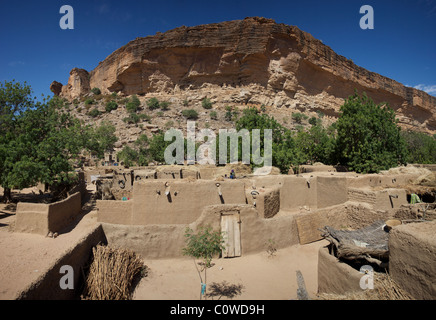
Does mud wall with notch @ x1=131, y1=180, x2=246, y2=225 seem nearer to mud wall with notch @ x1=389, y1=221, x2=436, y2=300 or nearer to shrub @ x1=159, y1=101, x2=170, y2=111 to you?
mud wall with notch @ x1=389, y1=221, x2=436, y2=300

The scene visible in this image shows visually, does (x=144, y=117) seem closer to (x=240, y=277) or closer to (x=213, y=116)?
(x=213, y=116)

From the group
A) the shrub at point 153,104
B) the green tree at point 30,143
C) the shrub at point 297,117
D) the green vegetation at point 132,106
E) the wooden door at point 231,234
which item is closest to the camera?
the wooden door at point 231,234

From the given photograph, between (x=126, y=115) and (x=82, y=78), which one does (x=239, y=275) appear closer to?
(x=126, y=115)

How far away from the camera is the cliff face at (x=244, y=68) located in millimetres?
38312

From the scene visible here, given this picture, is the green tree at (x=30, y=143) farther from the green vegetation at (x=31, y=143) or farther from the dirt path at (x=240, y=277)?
the dirt path at (x=240, y=277)

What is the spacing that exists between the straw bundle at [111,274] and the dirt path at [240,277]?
1.25 feet

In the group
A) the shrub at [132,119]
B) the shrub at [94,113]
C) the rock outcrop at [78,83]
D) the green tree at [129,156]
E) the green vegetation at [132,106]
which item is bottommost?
the green tree at [129,156]

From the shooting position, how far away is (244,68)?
3953cm

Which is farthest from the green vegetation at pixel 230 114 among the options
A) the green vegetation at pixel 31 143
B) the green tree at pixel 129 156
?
the green vegetation at pixel 31 143

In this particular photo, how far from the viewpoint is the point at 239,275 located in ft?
22.4

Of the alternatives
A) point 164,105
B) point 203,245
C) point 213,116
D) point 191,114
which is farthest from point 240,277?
point 164,105

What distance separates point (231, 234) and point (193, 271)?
156 centimetres
